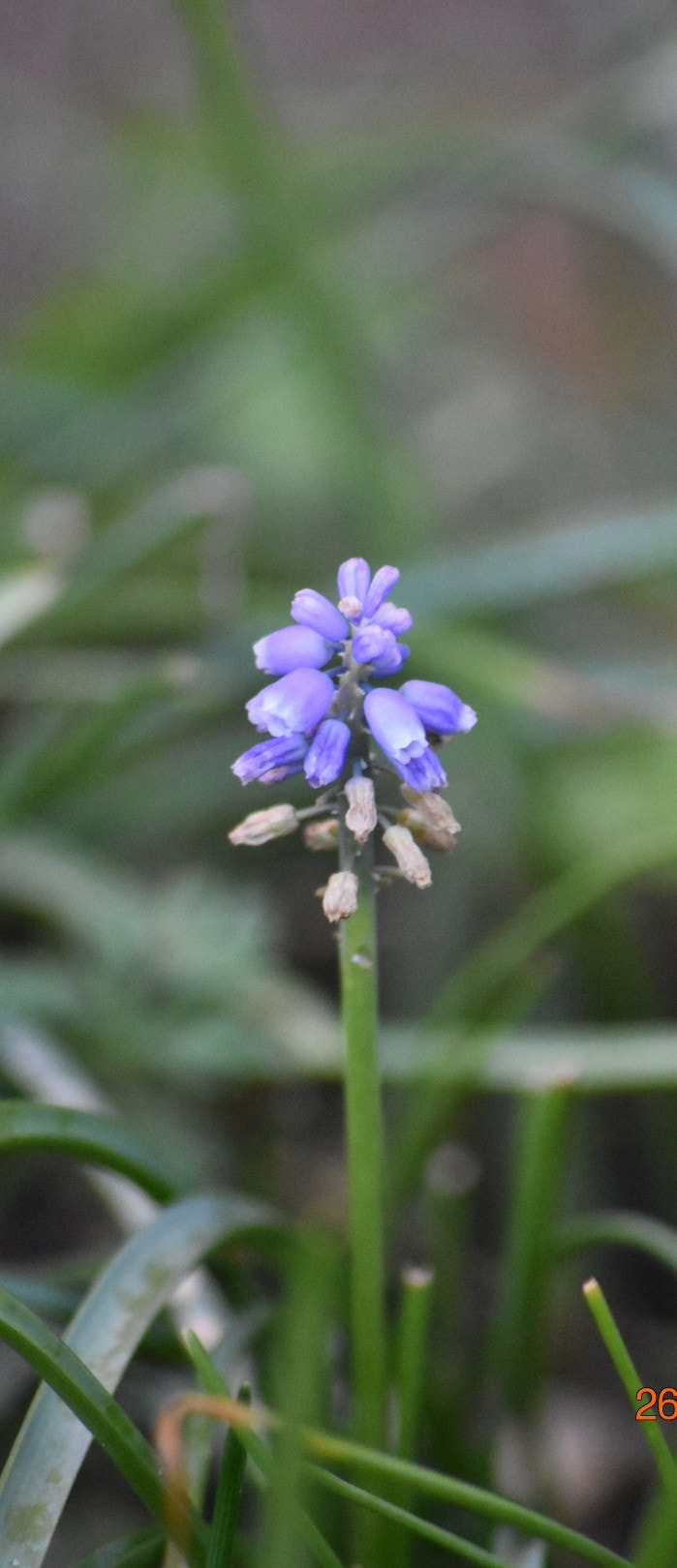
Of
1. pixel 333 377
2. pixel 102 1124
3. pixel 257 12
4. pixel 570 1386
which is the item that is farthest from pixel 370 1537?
pixel 257 12

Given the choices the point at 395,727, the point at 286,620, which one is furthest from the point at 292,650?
the point at 286,620

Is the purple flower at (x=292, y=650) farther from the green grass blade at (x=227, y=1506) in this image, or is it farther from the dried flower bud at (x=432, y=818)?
the green grass blade at (x=227, y=1506)

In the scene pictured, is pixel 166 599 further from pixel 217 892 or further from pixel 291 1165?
pixel 291 1165

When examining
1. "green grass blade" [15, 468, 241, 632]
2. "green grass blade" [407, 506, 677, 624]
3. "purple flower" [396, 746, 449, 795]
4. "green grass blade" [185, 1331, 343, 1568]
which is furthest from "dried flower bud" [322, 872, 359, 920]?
"green grass blade" [407, 506, 677, 624]

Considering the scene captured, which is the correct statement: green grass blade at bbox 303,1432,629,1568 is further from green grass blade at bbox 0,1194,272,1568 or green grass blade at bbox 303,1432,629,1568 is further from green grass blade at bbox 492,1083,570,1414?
green grass blade at bbox 492,1083,570,1414

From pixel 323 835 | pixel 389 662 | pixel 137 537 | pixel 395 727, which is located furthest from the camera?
pixel 137 537

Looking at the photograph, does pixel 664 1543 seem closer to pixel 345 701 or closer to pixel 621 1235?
pixel 621 1235
